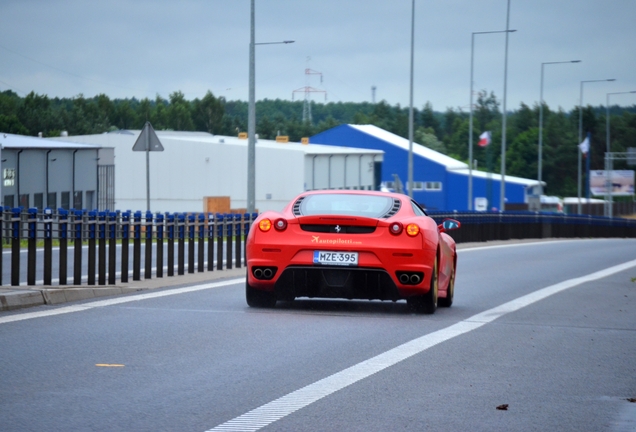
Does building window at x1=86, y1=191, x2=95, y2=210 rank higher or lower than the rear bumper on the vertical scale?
higher

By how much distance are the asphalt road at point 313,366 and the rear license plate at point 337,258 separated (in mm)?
563

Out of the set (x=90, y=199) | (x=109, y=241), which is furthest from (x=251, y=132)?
(x=90, y=199)

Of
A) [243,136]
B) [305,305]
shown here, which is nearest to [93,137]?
[243,136]

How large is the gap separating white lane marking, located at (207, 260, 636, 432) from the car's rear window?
1458 millimetres

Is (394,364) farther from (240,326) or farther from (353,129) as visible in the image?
(353,129)

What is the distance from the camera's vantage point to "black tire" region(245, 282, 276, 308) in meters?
12.0

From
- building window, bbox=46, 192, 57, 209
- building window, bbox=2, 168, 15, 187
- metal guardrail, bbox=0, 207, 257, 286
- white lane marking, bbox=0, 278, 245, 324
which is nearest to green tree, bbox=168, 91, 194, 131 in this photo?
building window, bbox=46, 192, 57, 209

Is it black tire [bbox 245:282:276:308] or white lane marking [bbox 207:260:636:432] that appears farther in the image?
black tire [bbox 245:282:276:308]

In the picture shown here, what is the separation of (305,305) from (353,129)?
311ft

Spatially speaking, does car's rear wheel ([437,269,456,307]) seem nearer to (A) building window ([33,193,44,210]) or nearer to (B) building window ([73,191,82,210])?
(A) building window ([33,193,44,210])

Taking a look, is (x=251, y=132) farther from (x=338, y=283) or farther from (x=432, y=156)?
(x=432, y=156)

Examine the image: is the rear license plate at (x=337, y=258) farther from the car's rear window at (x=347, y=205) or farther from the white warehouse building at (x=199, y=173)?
the white warehouse building at (x=199, y=173)

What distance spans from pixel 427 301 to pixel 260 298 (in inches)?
69.9


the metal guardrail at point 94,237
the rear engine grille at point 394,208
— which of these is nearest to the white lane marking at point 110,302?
the metal guardrail at point 94,237
